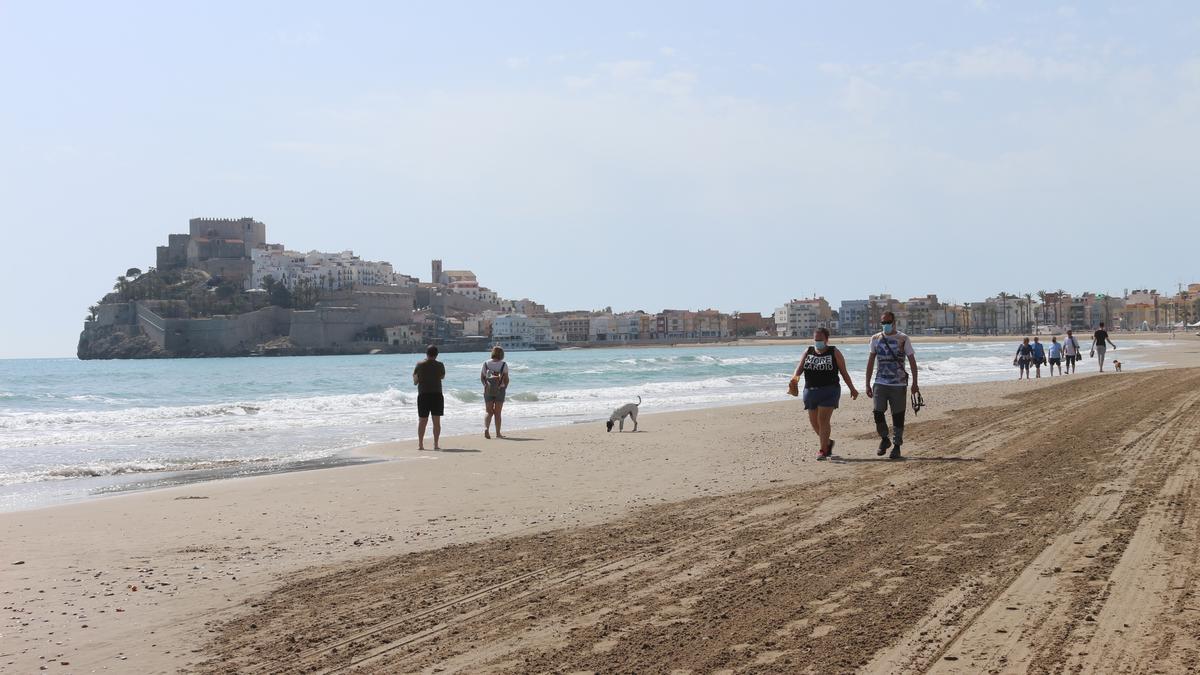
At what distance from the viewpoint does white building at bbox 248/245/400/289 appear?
157 m

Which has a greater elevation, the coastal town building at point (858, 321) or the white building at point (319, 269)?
the white building at point (319, 269)

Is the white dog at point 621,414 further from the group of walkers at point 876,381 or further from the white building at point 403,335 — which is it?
the white building at point 403,335

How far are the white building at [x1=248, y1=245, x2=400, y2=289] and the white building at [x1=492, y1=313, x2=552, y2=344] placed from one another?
28.5 metres

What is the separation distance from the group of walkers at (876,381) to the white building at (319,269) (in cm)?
14558

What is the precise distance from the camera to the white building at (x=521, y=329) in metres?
151

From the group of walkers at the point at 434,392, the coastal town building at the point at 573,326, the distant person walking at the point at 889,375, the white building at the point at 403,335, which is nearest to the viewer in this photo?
the distant person walking at the point at 889,375

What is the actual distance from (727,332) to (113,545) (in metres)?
182

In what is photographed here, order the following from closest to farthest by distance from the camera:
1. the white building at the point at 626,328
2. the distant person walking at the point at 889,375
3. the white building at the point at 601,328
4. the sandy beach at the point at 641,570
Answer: the sandy beach at the point at 641,570
the distant person walking at the point at 889,375
the white building at the point at 601,328
the white building at the point at 626,328

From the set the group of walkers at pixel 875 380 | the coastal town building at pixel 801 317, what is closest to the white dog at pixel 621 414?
the group of walkers at pixel 875 380

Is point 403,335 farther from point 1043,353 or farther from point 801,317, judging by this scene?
point 1043,353

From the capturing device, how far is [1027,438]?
1078 centimetres

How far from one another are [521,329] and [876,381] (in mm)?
143804

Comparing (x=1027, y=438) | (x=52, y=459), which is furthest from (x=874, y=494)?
(x=52, y=459)

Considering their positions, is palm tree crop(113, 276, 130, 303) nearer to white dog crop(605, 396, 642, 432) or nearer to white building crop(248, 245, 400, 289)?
white building crop(248, 245, 400, 289)
